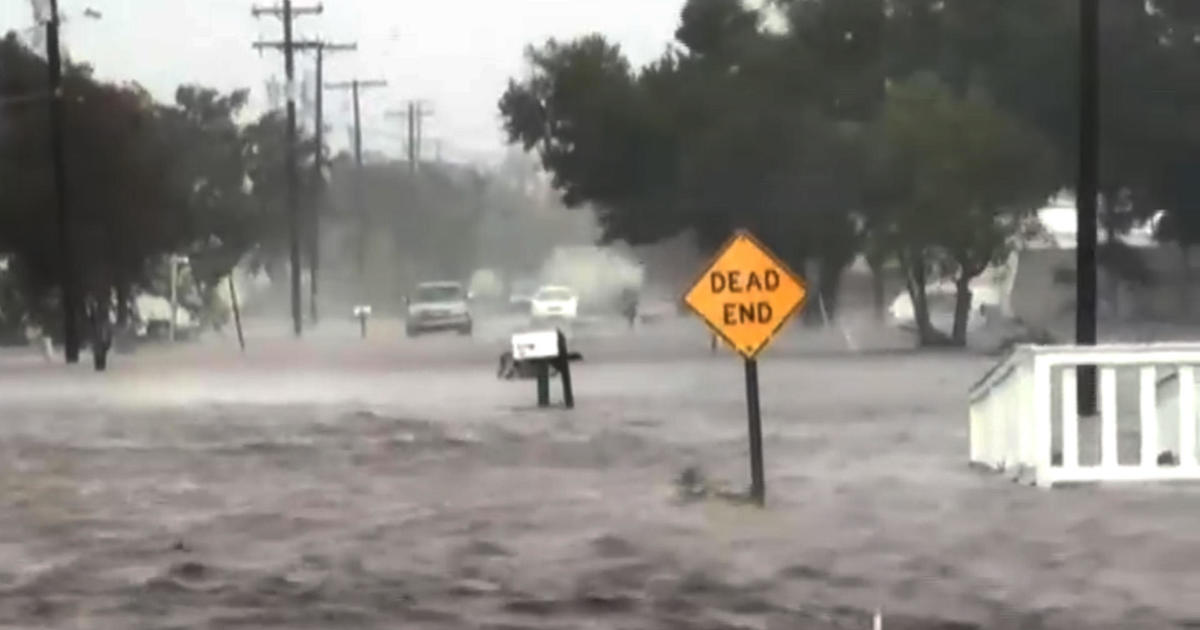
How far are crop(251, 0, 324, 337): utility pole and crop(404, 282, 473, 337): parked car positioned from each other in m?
4.54

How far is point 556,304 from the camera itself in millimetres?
71750

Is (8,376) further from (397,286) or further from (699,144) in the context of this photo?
(397,286)

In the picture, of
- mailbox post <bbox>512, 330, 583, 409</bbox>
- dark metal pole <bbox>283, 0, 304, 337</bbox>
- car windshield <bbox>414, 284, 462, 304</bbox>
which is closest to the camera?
mailbox post <bbox>512, 330, 583, 409</bbox>

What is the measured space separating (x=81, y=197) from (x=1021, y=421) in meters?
42.4

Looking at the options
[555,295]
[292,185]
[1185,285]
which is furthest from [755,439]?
[292,185]

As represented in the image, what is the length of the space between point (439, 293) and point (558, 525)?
58.3m

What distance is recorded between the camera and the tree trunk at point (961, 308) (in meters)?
53.4

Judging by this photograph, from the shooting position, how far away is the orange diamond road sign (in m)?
18.7

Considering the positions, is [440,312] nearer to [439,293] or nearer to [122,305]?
[439,293]

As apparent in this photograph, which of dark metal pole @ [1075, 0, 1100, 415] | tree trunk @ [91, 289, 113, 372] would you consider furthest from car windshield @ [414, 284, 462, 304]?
dark metal pole @ [1075, 0, 1100, 415]

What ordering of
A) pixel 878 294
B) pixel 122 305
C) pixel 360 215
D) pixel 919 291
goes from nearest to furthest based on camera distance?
pixel 919 291, pixel 878 294, pixel 122 305, pixel 360 215

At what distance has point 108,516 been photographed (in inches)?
731

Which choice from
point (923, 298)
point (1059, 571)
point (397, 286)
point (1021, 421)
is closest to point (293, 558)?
point (1059, 571)

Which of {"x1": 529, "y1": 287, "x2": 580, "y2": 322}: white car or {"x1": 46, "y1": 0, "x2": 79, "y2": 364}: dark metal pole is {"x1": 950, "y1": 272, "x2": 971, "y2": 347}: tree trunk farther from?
{"x1": 46, "y1": 0, "x2": 79, "y2": 364}: dark metal pole
